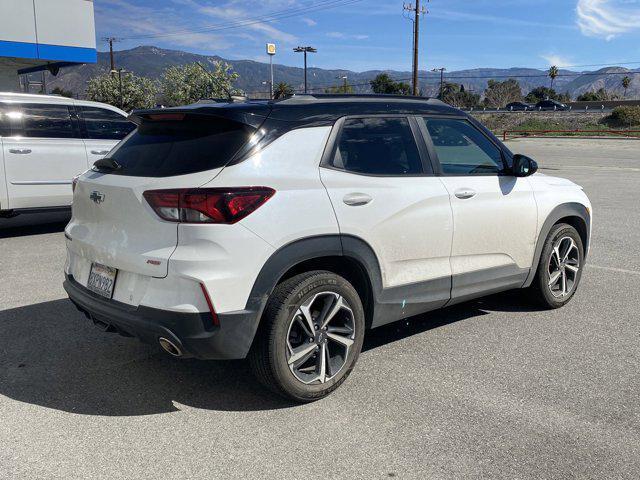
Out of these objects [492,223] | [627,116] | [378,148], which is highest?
[627,116]

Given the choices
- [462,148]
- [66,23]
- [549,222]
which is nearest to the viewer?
[462,148]

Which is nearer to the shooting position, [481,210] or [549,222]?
[481,210]

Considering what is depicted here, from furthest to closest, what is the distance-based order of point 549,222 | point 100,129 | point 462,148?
point 100,129, point 549,222, point 462,148

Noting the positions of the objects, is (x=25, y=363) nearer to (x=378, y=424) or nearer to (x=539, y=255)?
(x=378, y=424)

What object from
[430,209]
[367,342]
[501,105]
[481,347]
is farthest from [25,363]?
[501,105]

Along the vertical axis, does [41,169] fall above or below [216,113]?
below

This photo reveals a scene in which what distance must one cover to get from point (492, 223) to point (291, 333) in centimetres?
191

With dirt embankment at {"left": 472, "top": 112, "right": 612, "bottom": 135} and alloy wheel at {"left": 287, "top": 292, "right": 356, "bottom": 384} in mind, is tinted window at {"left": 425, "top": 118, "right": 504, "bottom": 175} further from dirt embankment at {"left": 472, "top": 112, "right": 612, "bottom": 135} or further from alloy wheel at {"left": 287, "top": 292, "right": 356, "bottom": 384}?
dirt embankment at {"left": 472, "top": 112, "right": 612, "bottom": 135}

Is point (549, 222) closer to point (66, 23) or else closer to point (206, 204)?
point (206, 204)

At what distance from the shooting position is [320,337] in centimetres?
347

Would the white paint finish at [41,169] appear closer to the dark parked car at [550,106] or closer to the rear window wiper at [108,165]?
the rear window wiper at [108,165]

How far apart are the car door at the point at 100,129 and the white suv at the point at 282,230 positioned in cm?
539

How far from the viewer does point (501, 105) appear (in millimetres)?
100625

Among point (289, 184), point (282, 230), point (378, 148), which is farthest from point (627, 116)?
point (282, 230)
